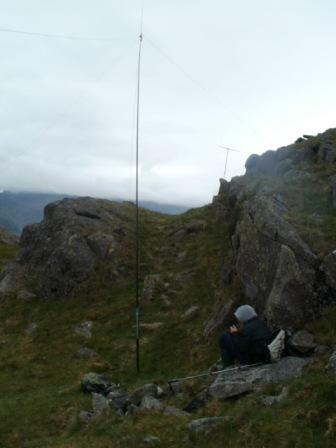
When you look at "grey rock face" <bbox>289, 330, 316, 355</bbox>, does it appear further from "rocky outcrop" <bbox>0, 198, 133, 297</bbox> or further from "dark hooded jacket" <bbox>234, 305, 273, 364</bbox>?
"rocky outcrop" <bbox>0, 198, 133, 297</bbox>

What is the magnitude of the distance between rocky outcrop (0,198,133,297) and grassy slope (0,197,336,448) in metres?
1.62

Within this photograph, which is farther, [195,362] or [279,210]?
[279,210]

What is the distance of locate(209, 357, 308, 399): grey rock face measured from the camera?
555 inches

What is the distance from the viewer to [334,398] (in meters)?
10.5

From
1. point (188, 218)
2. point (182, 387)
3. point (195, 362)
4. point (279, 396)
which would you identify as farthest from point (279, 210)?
point (188, 218)

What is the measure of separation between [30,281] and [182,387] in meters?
23.0

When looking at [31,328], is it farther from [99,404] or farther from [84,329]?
[99,404]

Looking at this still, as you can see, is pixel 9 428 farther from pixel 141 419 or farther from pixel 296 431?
pixel 296 431

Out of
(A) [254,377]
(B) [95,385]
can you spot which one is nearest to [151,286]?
(B) [95,385]

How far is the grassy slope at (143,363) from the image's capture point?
10863mm

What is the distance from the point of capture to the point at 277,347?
619 inches

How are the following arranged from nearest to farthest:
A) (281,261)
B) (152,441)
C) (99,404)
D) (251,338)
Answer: (152,441) < (251,338) < (99,404) < (281,261)

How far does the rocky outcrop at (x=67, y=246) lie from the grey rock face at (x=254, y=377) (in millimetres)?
20342

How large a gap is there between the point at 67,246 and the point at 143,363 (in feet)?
52.3
